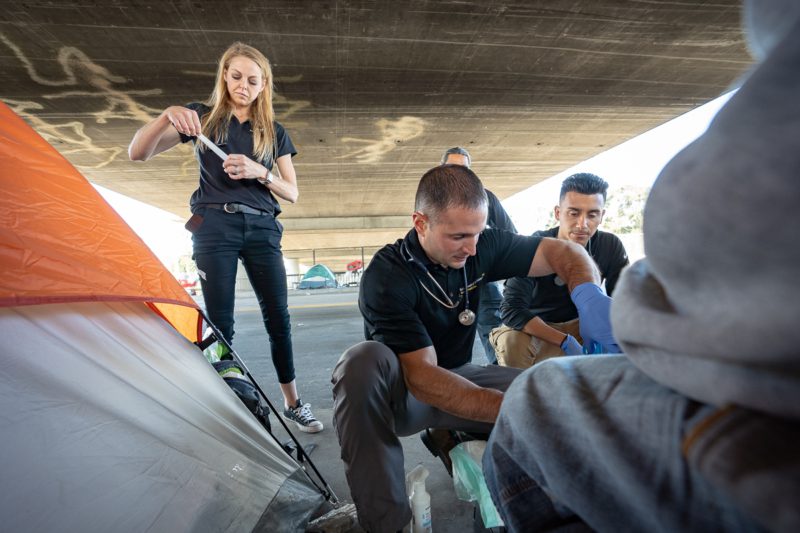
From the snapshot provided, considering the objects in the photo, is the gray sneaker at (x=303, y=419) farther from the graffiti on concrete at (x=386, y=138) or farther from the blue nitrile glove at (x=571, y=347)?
the graffiti on concrete at (x=386, y=138)

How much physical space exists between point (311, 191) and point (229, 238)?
408 inches

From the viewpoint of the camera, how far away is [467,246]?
4.40ft

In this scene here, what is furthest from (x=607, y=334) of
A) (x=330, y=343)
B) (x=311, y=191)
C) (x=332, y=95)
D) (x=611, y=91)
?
(x=311, y=191)

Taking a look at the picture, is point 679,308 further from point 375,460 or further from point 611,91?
point 611,91

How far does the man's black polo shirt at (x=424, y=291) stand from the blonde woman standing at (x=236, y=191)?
56cm

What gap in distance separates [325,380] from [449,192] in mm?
1911

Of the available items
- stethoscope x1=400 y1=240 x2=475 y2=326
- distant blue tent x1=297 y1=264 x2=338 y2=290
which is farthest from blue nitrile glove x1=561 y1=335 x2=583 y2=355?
distant blue tent x1=297 y1=264 x2=338 y2=290

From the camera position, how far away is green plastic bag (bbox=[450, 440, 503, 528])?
110 cm

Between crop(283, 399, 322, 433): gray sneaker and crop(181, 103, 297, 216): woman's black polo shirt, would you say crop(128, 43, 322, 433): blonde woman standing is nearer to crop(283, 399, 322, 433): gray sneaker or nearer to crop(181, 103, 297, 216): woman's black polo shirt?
crop(181, 103, 297, 216): woman's black polo shirt

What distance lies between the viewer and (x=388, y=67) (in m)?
4.96

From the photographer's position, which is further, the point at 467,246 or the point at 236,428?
the point at 467,246

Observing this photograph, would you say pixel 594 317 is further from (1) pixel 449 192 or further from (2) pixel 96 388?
(2) pixel 96 388

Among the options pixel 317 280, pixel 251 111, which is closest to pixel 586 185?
pixel 251 111

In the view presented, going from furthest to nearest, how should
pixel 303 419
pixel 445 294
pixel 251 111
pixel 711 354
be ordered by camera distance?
pixel 303 419 < pixel 251 111 < pixel 445 294 < pixel 711 354
